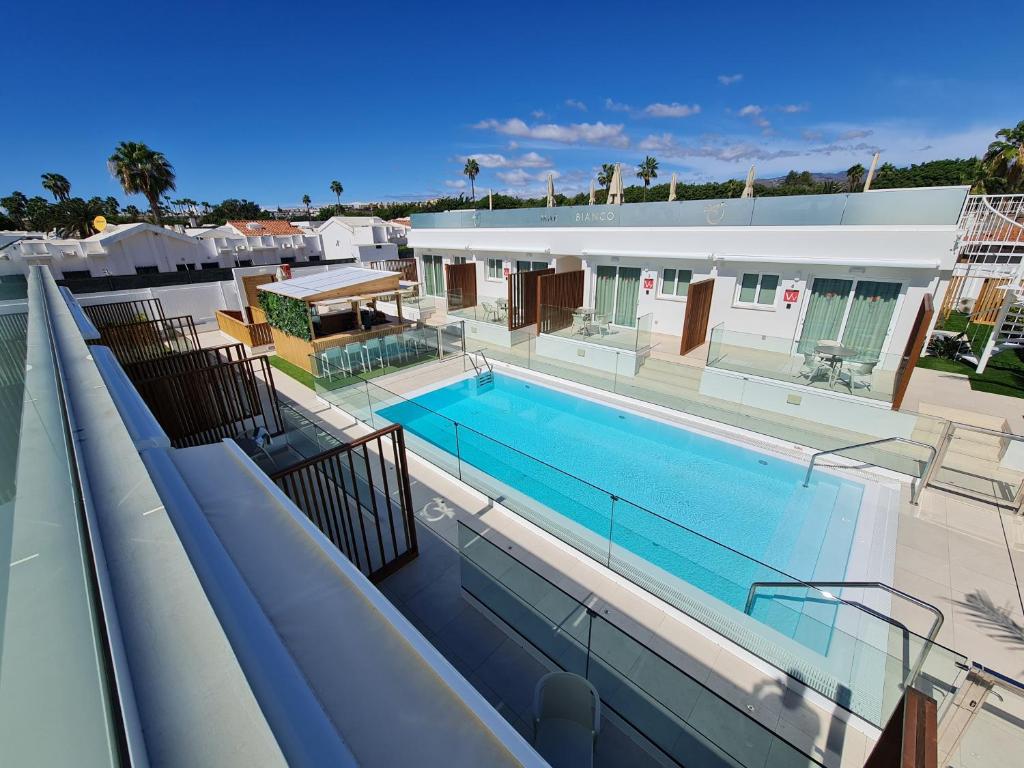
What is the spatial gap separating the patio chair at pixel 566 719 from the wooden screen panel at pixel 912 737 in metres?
2.03

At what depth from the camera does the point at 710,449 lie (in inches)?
358

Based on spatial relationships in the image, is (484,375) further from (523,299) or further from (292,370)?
(292,370)

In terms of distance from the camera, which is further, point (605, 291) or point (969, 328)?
point (969, 328)

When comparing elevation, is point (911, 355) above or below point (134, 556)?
below

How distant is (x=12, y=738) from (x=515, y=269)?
17.7 m

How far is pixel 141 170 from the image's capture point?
94.1 feet

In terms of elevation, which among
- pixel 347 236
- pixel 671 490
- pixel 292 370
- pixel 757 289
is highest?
pixel 347 236

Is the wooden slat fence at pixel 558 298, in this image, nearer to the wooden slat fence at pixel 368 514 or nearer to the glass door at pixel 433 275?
Result: the glass door at pixel 433 275

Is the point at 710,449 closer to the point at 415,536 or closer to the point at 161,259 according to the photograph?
the point at 415,536

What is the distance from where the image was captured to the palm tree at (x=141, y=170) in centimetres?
2820

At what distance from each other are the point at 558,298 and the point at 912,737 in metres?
13.6

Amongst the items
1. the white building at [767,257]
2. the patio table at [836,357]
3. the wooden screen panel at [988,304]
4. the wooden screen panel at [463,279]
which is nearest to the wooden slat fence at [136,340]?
the wooden screen panel at [463,279]

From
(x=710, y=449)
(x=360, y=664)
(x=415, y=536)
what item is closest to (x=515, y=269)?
(x=710, y=449)

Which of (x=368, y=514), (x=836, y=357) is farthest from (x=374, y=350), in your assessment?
(x=836, y=357)
